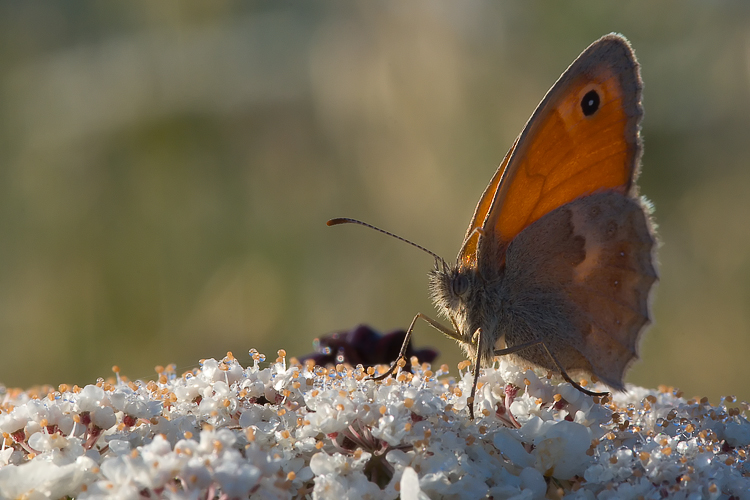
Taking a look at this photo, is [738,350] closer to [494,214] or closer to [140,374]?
[494,214]

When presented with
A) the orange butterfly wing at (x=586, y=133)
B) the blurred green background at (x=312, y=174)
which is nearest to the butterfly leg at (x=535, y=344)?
the orange butterfly wing at (x=586, y=133)

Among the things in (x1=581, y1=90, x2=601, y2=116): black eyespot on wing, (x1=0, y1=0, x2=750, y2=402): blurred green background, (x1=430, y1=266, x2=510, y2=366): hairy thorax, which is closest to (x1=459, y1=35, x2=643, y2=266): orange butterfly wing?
(x1=581, y1=90, x2=601, y2=116): black eyespot on wing

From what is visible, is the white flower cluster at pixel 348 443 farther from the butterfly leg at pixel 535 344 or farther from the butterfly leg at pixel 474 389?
the butterfly leg at pixel 535 344

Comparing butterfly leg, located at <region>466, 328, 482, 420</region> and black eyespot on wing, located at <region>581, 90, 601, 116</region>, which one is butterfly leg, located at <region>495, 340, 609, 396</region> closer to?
butterfly leg, located at <region>466, 328, 482, 420</region>

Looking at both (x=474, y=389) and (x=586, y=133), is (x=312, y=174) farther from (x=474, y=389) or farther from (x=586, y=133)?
(x=474, y=389)

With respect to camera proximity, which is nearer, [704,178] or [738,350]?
[738,350]

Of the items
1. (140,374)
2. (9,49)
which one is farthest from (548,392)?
(9,49)

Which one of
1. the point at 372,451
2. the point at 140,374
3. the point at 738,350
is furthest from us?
the point at 140,374
